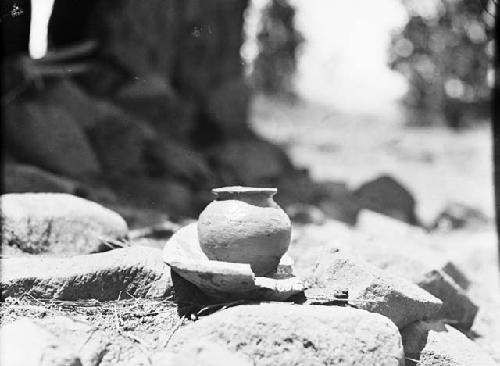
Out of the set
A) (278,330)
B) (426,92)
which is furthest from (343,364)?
(426,92)

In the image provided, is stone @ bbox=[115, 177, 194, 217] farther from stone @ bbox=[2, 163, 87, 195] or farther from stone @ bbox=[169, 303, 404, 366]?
stone @ bbox=[169, 303, 404, 366]

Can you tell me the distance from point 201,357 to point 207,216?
47.0 inches

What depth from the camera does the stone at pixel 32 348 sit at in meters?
2.79

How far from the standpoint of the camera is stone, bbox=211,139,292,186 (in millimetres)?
11305

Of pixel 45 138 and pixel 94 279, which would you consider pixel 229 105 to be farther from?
pixel 94 279

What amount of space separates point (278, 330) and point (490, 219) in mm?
9883

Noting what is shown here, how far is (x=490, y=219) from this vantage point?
11.8m

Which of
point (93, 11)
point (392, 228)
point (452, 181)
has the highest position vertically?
point (93, 11)

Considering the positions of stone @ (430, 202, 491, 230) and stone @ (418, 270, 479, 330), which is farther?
stone @ (430, 202, 491, 230)

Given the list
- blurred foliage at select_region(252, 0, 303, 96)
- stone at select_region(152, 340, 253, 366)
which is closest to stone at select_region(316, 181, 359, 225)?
stone at select_region(152, 340, 253, 366)

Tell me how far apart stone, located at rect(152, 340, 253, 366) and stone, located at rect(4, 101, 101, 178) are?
5.51 m

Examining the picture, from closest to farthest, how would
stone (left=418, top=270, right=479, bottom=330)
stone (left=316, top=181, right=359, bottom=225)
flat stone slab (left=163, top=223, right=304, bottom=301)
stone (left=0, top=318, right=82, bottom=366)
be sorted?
1. stone (left=0, top=318, right=82, bottom=366)
2. flat stone slab (left=163, top=223, right=304, bottom=301)
3. stone (left=418, top=270, right=479, bottom=330)
4. stone (left=316, top=181, right=359, bottom=225)

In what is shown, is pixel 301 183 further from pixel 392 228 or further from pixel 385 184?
pixel 392 228

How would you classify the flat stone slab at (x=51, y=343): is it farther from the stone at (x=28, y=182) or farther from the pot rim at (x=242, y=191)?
the stone at (x=28, y=182)
